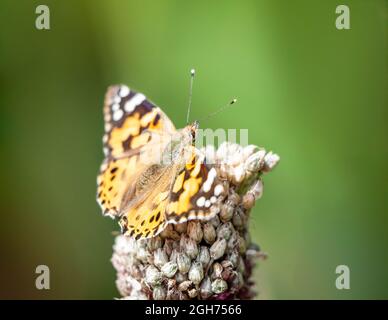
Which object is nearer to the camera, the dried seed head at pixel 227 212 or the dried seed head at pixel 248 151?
the dried seed head at pixel 227 212

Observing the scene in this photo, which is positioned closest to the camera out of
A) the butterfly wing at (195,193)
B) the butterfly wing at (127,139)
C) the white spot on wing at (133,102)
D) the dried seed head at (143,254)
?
the butterfly wing at (195,193)

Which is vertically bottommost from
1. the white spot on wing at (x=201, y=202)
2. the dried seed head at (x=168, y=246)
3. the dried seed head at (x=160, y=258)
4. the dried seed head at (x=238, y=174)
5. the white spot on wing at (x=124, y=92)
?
the dried seed head at (x=160, y=258)

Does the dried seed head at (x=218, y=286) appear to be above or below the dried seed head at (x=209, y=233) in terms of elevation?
below

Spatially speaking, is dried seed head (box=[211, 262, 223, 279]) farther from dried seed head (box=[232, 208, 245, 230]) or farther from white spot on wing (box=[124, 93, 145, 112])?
white spot on wing (box=[124, 93, 145, 112])

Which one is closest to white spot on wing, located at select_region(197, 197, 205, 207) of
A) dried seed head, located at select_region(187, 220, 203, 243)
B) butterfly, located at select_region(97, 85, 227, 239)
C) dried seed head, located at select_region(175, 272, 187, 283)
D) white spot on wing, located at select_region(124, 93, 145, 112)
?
butterfly, located at select_region(97, 85, 227, 239)

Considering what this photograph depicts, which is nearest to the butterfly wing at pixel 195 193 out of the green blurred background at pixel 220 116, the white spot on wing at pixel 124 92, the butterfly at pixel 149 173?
the butterfly at pixel 149 173

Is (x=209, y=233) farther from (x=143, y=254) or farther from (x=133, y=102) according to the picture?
(x=133, y=102)

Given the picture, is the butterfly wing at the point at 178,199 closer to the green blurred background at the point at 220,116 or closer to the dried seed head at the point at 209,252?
the dried seed head at the point at 209,252
